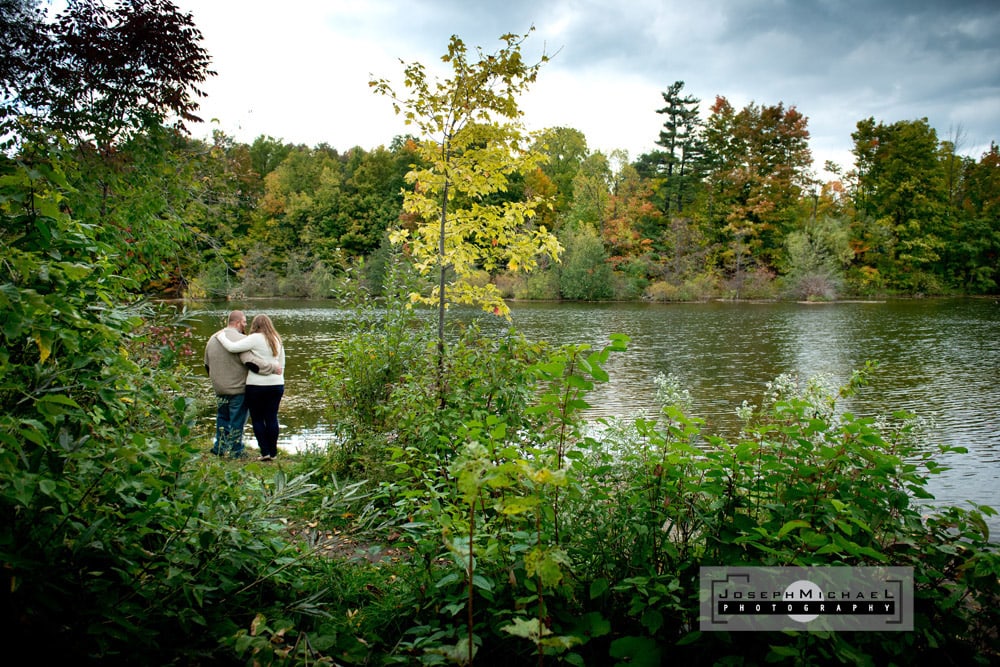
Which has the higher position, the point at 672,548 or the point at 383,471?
the point at 672,548

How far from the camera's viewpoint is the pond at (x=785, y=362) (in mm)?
8516

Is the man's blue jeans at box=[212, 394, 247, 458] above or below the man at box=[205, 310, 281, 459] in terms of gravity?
below

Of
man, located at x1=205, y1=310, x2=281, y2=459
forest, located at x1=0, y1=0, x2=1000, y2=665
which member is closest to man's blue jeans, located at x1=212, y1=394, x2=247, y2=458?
man, located at x1=205, y1=310, x2=281, y2=459

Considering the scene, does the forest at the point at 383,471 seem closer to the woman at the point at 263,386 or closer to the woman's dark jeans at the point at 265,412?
the woman at the point at 263,386

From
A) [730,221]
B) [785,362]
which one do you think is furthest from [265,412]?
[730,221]

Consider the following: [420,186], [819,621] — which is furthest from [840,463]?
[420,186]

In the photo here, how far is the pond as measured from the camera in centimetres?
852

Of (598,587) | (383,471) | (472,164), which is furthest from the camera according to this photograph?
(472,164)

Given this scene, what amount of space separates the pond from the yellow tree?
1.32 metres

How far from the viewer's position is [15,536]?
4.83 feet

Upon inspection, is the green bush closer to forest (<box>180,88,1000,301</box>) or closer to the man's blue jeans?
the man's blue jeans

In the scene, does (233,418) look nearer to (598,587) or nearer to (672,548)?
(598,587)

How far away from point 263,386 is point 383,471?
118 inches

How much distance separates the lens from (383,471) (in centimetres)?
431
